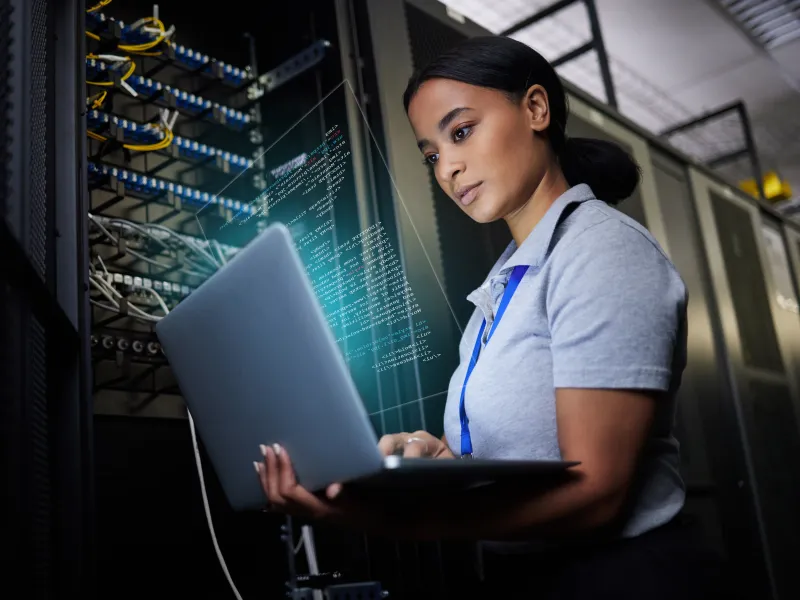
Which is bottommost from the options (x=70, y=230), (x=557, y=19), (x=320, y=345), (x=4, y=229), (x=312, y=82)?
(x=320, y=345)

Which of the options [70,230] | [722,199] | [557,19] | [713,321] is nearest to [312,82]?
[70,230]

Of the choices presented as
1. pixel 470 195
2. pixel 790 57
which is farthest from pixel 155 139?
pixel 790 57

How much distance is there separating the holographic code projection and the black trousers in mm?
320

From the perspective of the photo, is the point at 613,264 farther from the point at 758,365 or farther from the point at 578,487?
the point at 758,365

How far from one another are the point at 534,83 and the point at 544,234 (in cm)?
31

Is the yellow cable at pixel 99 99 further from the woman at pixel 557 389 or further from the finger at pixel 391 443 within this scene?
the finger at pixel 391 443

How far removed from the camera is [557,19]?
4.61 meters

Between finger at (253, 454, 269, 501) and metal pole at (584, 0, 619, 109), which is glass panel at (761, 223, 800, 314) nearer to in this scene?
metal pole at (584, 0, 619, 109)

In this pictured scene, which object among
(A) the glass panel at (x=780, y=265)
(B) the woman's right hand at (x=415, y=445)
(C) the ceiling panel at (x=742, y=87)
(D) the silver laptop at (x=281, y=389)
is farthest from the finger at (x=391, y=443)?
(C) the ceiling panel at (x=742, y=87)

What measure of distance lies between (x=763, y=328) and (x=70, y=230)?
295 centimetres

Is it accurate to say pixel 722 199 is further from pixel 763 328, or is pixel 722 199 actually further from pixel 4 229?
pixel 4 229

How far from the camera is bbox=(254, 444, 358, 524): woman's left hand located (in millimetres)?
851

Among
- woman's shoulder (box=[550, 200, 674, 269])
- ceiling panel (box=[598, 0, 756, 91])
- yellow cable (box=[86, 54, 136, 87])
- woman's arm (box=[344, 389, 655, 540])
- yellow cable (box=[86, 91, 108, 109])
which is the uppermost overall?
ceiling panel (box=[598, 0, 756, 91])

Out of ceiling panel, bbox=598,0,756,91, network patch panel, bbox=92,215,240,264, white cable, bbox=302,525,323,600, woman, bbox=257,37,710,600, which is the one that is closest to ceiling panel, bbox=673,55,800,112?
ceiling panel, bbox=598,0,756,91
